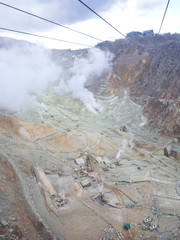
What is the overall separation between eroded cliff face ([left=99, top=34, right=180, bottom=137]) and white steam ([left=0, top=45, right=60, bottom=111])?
42.0ft

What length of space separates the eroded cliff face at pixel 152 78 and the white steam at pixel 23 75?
42.0 ft

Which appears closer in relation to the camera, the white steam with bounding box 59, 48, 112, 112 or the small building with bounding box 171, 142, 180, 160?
the small building with bounding box 171, 142, 180, 160

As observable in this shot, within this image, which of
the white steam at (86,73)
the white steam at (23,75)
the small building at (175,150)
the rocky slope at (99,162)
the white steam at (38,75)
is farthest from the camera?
the white steam at (86,73)

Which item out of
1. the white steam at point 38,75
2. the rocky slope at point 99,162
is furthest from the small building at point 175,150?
the white steam at point 38,75

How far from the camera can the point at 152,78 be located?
30922mm

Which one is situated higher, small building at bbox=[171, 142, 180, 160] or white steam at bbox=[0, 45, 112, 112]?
white steam at bbox=[0, 45, 112, 112]

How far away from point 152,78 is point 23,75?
2157cm

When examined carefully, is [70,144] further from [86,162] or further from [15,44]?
[15,44]

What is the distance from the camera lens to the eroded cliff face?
2350cm

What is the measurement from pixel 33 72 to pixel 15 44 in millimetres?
20732

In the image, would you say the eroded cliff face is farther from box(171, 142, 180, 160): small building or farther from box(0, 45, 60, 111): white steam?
box(0, 45, 60, 111): white steam

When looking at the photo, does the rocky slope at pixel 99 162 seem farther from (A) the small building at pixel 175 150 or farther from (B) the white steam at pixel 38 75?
(B) the white steam at pixel 38 75

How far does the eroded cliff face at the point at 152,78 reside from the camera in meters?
23.5

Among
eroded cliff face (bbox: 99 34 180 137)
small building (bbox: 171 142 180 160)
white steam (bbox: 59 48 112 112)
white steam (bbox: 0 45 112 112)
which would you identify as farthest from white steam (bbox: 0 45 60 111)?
small building (bbox: 171 142 180 160)
